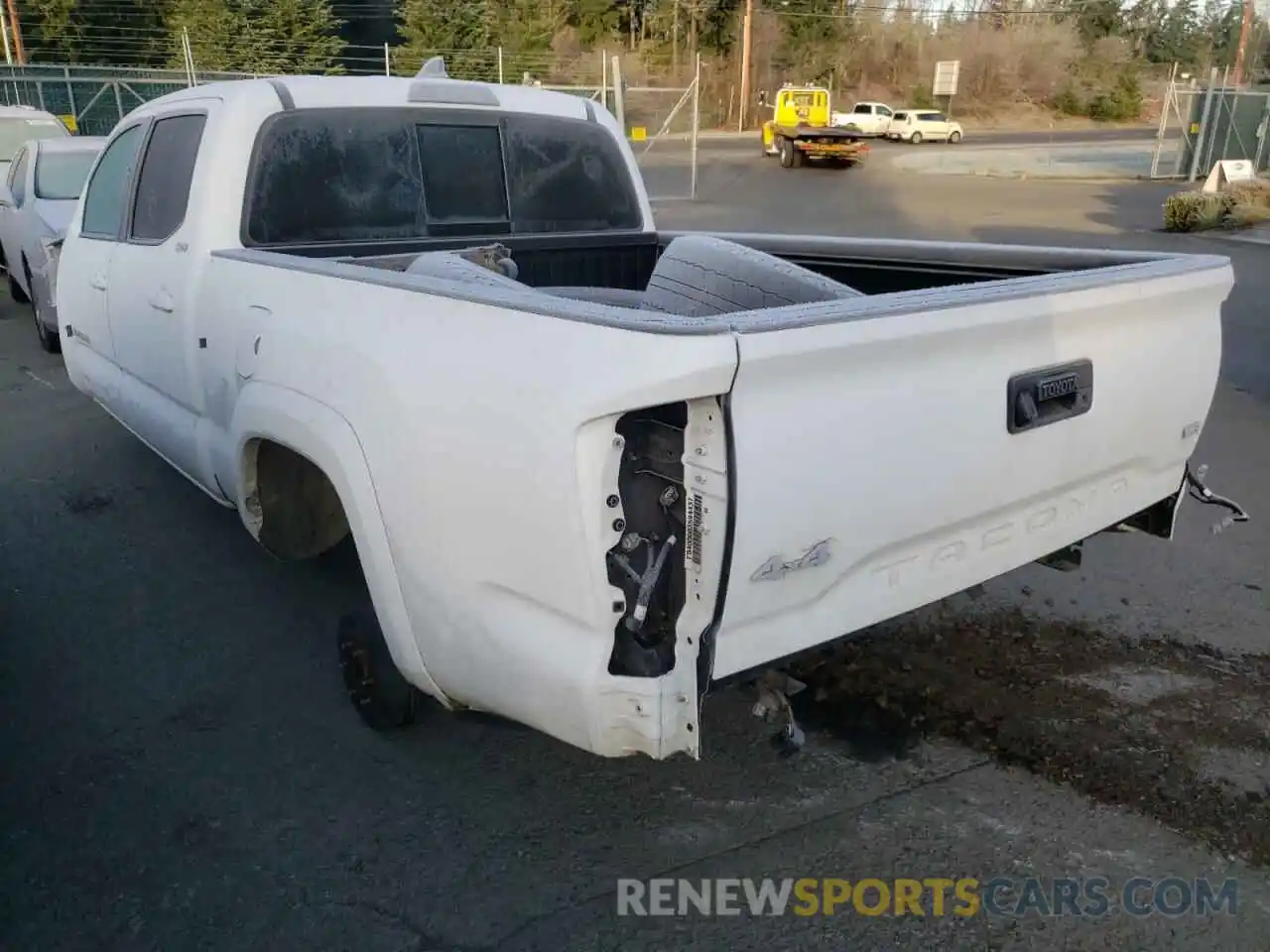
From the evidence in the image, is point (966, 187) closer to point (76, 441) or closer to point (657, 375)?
point (76, 441)

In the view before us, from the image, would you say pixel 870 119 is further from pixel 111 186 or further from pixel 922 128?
pixel 111 186

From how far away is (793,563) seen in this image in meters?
2.28

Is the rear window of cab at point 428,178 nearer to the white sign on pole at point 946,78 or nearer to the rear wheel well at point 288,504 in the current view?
the rear wheel well at point 288,504

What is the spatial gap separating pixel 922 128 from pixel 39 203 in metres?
46.3

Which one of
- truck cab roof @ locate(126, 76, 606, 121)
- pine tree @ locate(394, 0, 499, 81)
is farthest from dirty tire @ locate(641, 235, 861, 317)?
pine tree @ locate(394, 0, 499, 81)

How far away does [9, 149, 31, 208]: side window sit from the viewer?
10023 millimetres

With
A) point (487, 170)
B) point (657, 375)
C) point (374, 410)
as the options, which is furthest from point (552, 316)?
point (487, 170)

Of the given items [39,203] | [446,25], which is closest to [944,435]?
[39,203]

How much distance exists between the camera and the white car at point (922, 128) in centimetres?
4975

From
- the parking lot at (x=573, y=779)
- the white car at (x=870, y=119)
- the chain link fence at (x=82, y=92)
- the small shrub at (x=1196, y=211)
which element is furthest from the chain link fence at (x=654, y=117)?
the white car at (x=870, y=119)

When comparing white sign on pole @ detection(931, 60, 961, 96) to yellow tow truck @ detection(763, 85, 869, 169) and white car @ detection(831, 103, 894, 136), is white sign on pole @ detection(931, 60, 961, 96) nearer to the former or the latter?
white car @ detection(831, 103, 894, 136)

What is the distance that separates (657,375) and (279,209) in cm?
260

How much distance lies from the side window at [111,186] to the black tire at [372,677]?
2647mm

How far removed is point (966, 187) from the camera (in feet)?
93.1
